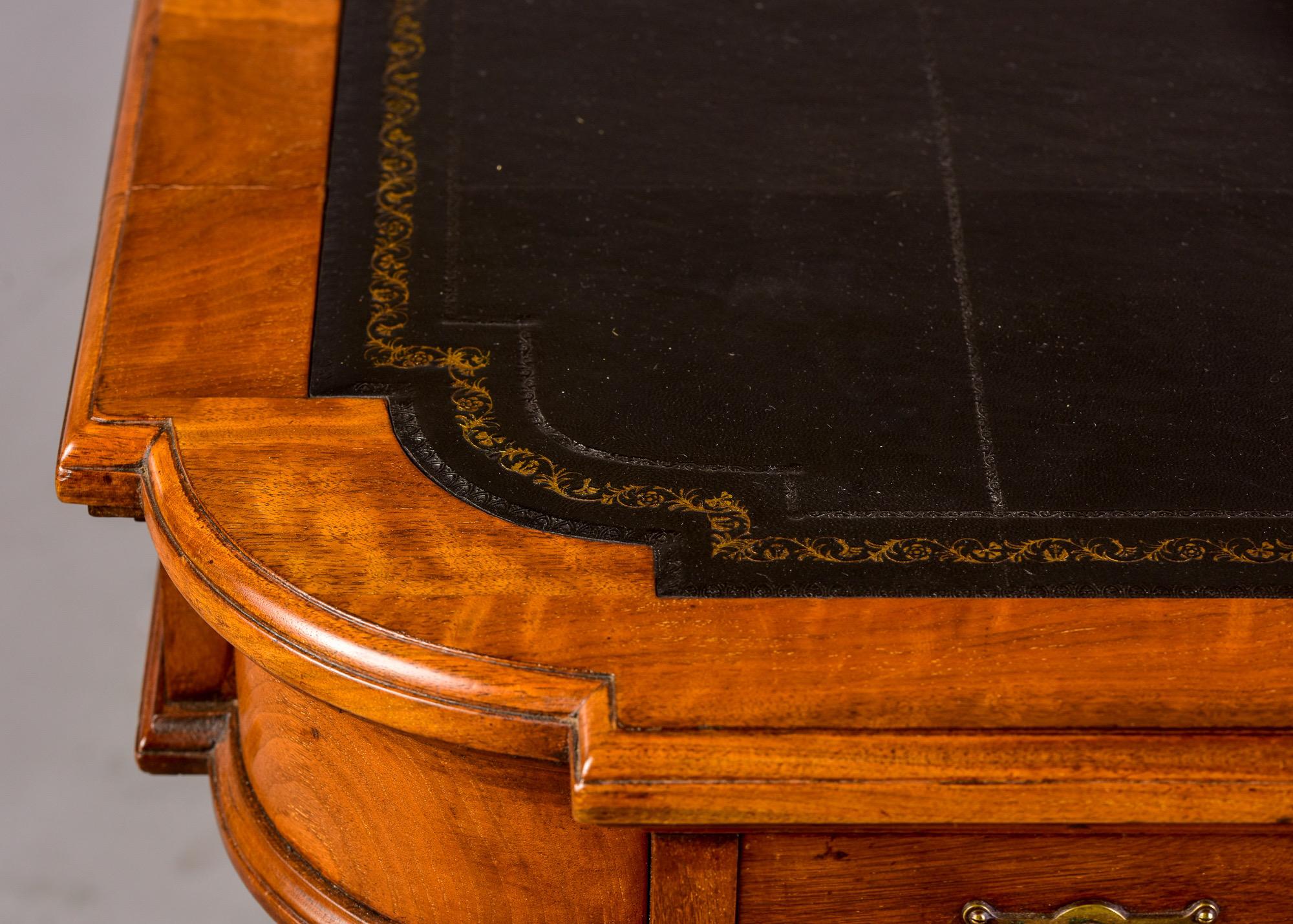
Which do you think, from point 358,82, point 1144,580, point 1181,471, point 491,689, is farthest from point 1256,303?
point 358,82

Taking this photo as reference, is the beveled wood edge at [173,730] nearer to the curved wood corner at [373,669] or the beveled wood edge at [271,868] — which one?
the beveled wood edge at [271,868]

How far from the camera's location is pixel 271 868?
1350mm

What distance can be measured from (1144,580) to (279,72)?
0.90 m

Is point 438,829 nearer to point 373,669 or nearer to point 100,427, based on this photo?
point 373,669

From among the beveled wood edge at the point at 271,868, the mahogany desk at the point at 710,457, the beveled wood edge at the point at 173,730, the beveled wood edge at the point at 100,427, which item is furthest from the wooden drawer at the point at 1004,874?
the beveled wood edge at the point at 173,730

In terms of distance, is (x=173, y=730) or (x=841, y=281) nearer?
(x=841, y=281)

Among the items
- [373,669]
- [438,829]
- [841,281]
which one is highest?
[841,281]

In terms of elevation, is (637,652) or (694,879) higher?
(637,652)

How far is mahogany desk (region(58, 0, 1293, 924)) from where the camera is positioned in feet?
3.37

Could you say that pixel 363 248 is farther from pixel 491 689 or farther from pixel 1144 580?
pixel 1144 580

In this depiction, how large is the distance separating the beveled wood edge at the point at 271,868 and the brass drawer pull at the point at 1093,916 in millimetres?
435

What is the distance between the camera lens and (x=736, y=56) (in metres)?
1.60

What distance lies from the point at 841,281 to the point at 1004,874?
0.48m

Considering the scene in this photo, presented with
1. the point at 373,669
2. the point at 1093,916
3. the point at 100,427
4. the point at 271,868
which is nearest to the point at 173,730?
the point at 271,868
